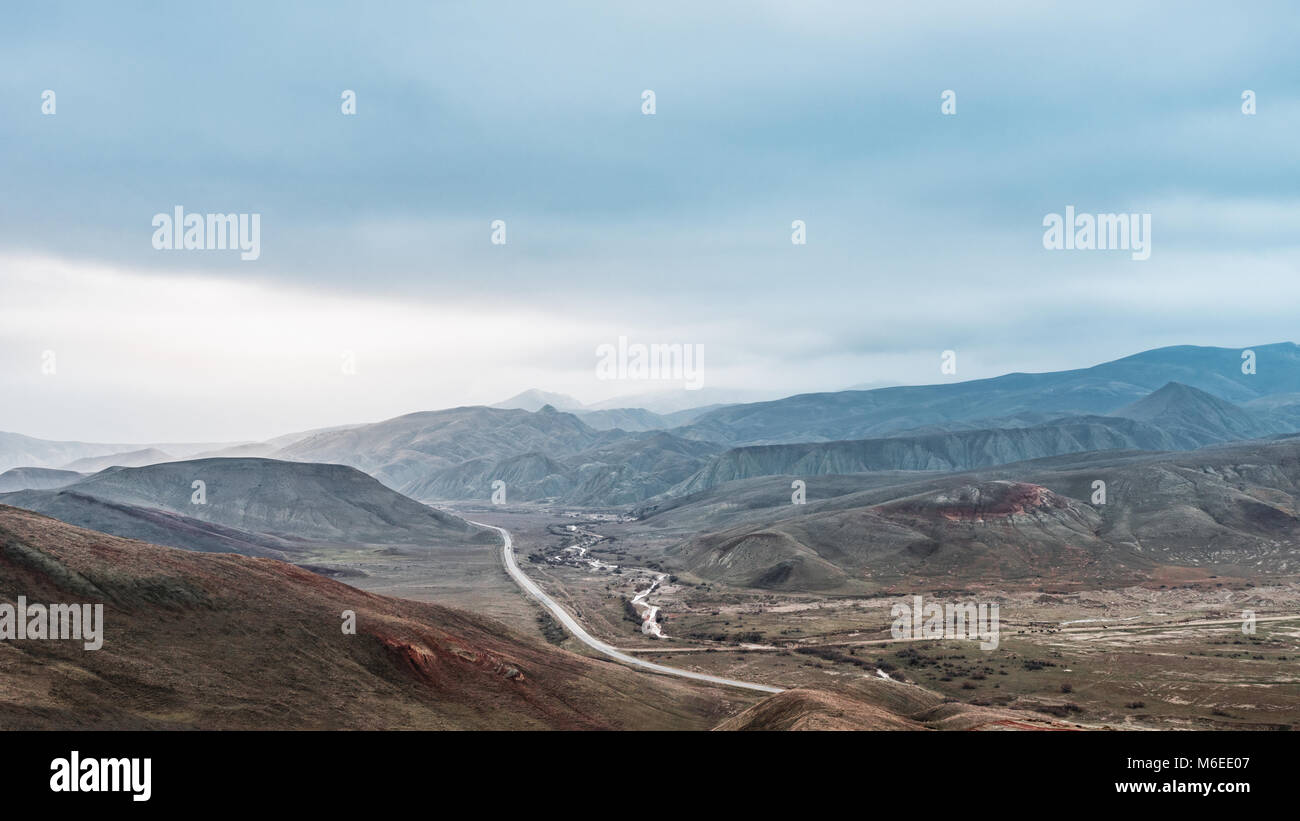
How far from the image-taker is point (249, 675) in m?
49.8

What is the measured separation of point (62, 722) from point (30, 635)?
11.4 meters

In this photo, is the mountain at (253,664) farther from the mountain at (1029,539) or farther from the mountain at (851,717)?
the mountain at (1029,539)

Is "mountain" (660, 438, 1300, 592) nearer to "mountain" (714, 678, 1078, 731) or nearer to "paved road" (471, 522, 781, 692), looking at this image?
"paved road" (471, 522, 781, 692)

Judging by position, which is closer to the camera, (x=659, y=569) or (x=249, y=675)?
(x=249, y=675)

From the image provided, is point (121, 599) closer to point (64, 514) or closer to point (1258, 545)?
point (64, 514)

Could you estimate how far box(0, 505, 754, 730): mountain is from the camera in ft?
139

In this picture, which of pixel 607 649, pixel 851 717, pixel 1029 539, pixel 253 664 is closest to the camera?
pixel 851 717

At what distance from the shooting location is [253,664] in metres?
51.2

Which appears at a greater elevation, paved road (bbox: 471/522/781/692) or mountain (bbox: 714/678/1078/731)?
mountain (bbox: 714/678/1078/731)

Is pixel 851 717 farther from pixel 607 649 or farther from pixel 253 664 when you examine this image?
pixel 607 649

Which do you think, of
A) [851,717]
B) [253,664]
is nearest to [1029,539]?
[851,717]

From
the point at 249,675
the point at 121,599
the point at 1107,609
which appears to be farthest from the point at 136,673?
the point at 1107,609

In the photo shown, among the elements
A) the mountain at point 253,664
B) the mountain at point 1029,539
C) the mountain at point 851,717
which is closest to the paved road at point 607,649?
the mountain at point 253,664

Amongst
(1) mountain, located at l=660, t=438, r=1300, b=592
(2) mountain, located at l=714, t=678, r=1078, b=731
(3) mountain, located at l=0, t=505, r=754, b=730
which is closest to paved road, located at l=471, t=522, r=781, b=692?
(3) mountain, located at l=0, t=505, r=754, b=730
